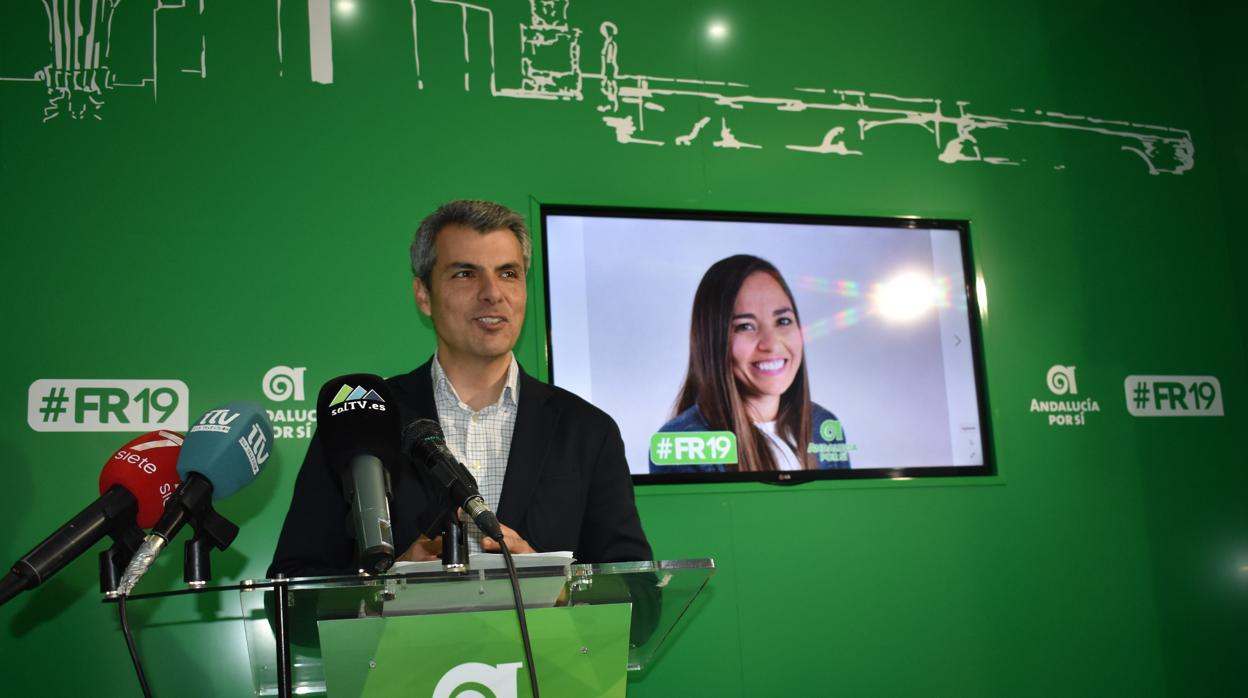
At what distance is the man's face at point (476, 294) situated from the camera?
255cm

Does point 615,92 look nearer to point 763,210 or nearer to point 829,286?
point 763,210

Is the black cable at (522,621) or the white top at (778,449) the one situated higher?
the white top at (778,449)

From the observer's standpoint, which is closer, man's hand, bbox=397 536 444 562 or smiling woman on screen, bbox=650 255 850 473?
man's hand, bbox=397 536 444 562

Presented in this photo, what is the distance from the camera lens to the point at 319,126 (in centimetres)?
323

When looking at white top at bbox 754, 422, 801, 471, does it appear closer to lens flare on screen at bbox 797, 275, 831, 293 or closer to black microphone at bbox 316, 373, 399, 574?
lens flare on screen at bbox 797, 275, 831, 293

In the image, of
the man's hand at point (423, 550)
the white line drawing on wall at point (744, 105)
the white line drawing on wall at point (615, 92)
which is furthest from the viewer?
the white line drawing on wall at point (744, 105)

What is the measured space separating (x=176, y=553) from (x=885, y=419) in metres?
2.19

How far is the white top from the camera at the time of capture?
339 cm

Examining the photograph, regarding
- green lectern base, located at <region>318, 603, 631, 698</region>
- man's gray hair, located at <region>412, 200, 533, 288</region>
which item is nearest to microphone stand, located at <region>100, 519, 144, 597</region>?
green lectern base, located at <region>318, 603, 631, 698</region>

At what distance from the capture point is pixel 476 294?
101 inches

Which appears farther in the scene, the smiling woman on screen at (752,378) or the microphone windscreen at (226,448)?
the smiling woman on screen at (752,378)

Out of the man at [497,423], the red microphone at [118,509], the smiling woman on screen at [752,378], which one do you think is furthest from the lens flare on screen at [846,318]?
the red microphone at [118,509]

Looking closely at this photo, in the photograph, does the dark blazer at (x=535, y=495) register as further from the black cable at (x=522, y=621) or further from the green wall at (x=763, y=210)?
the black cable at (x=522, y=621)

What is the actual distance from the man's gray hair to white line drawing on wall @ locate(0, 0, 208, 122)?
3.44 ft
